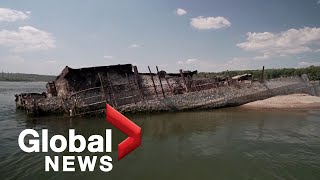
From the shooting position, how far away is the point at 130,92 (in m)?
22.4

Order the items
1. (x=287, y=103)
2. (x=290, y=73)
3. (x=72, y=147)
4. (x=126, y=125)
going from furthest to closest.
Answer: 1. (x=290, y=73)
2. (x=287, y=103)
3. (x=72, y=147)
4. (x=126, y=125)

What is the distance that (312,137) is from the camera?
15102mm

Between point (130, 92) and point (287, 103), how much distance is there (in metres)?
14.1

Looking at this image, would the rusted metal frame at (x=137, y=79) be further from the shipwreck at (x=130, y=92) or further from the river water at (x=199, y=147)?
the river water at (x=199, y=147)

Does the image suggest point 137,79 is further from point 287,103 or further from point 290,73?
point 290,73

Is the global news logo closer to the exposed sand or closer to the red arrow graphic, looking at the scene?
the red arrow graphic

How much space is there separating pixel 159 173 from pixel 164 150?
9.55 feet

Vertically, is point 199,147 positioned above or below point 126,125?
below

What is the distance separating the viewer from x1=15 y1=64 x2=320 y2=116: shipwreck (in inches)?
833

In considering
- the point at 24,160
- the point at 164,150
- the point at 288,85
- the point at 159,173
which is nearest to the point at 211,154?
the point at 164,150

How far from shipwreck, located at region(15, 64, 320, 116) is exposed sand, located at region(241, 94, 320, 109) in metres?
0.80

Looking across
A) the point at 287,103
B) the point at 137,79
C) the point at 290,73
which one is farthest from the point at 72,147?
the point at 290,73

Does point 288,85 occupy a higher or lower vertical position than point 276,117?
higher

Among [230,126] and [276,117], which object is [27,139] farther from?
[276,117]
